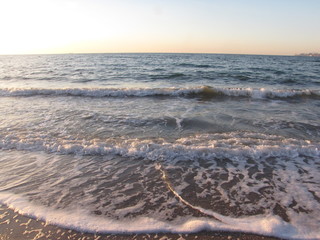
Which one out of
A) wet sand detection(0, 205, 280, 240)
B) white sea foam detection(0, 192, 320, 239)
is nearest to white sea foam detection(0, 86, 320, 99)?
white sea foam detection(0, 192, 320, 239)

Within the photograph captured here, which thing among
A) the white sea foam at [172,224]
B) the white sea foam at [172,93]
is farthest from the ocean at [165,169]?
the white sea foam at [172,93]

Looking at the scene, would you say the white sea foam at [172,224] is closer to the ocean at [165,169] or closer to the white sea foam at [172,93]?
the ocean at [165,169]

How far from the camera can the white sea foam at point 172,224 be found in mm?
2873

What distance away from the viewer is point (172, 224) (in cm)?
298

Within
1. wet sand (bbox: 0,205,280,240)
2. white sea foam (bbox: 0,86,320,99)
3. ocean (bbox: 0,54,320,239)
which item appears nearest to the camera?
wet sand (bbox: 0,205,280,240)

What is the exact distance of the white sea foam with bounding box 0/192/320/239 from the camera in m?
2.87

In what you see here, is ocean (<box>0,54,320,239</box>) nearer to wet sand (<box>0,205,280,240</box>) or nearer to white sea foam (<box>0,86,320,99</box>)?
wet sand (<box>0,205,280,240</box>)

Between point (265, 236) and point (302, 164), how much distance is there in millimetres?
2493

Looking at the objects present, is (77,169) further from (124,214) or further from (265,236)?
(265,236)

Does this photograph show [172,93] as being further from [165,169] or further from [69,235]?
[69,235]

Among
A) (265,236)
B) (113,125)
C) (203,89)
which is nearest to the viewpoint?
(265,236)

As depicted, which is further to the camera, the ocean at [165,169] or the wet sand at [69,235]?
the ocean at [165,169]

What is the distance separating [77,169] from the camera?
14.7ft

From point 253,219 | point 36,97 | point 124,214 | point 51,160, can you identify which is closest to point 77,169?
point 51,160
